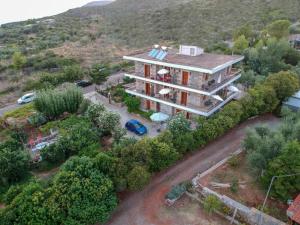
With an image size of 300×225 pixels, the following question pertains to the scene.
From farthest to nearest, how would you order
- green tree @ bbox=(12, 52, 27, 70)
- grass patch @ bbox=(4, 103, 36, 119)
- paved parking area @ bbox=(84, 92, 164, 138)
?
green tree @ bbox=(12, 52, 27, 70) → grass patch @ bbox=(4, 103, 36, 119) → paved parking area @ bbox=(84, 92, 164, 138)

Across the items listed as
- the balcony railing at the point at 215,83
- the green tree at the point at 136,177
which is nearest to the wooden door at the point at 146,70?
the balcony railing at the point at 215,83

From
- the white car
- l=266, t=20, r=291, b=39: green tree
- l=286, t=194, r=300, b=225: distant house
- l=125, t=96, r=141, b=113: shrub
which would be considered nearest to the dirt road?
l=286, t=194, r=300, b=225: distant house

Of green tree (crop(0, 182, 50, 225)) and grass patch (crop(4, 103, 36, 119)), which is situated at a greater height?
green tree (crop(0, 182, 50, 225))

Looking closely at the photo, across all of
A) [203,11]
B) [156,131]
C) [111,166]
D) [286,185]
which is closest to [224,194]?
[286,185]

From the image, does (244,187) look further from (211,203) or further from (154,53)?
(154,53)

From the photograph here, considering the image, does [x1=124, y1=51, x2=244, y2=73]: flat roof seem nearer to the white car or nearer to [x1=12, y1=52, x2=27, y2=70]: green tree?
the white car

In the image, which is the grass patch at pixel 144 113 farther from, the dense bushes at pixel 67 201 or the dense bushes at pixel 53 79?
the dense bushes at pixel 53 79
